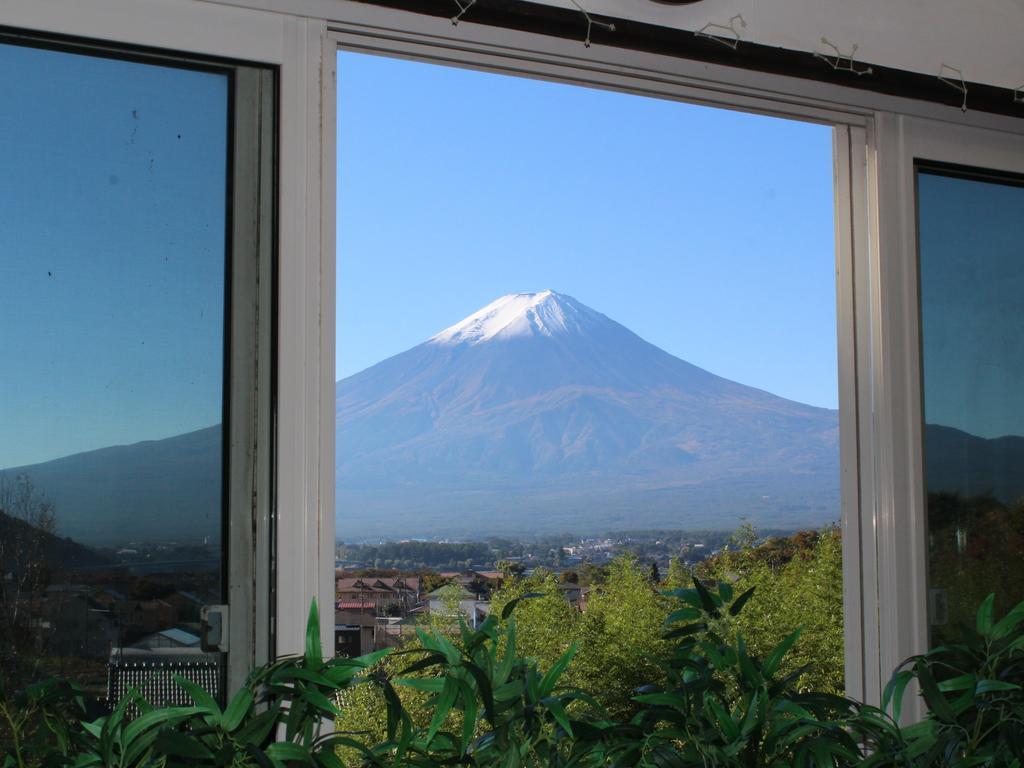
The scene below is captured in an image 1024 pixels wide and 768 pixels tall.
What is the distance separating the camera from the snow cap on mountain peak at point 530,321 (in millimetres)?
3348

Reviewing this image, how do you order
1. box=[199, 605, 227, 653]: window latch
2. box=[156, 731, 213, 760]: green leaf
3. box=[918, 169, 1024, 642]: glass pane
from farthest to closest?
box=[918, 169, 1024, 642]: glass pane
box=[199, 605, 227, 653]: window latch
box=[156, 731, 213, 760]: green leaf

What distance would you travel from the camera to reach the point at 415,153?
3436mm

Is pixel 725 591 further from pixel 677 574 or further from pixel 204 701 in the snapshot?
pixel 677 574

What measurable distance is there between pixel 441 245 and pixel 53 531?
2.22 meters

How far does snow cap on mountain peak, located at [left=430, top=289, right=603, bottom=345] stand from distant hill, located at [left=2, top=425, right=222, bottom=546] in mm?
1940

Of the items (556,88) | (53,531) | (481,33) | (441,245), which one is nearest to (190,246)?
(53,531)

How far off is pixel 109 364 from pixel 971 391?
5.29 feet

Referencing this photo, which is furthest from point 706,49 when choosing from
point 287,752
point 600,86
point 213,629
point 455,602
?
point 455,602

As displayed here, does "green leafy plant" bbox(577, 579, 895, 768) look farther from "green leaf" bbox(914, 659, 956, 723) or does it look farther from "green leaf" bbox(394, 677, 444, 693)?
"green leaf" bbox(394, 677, 444, 693)

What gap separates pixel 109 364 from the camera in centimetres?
140

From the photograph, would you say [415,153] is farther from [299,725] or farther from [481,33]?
[299,725]

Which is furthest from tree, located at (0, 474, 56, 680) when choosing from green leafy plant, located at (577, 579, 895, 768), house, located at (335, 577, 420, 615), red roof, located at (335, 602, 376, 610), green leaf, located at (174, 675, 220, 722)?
house, located at (335, 577, 420, 615)

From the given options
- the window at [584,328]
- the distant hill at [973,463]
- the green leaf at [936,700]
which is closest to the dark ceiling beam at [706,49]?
the distant hill at [973,463]

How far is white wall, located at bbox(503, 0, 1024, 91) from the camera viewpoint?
1.71 m
